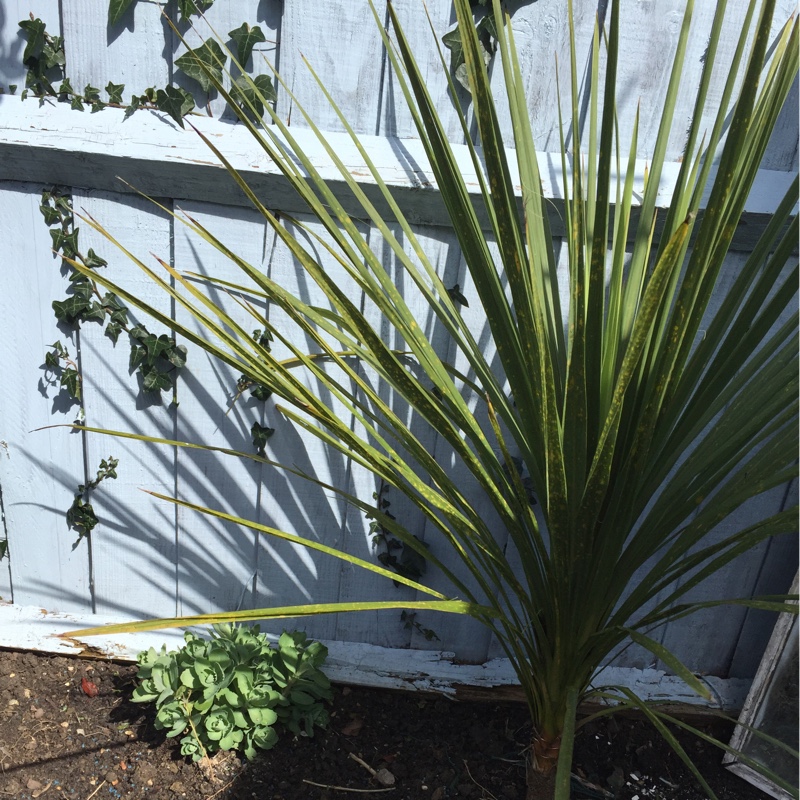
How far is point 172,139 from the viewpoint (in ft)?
4.69

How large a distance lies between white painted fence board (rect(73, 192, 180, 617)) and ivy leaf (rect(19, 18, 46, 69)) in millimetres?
266

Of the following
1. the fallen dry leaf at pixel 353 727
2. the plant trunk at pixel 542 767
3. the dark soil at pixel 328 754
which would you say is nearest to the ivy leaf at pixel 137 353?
the dark soil at pixel 328 754

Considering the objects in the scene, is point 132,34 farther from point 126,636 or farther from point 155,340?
point 126,636

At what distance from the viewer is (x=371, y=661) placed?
1.83 metres

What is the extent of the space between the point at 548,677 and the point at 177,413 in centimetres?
98

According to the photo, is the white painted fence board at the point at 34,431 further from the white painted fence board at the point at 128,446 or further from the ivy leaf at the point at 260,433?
the ivy leaf at the point at 260,433

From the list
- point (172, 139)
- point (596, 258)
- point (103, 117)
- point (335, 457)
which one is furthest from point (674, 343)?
point (103, 117)

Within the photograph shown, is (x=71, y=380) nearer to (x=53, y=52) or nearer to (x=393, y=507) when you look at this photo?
(x=53, y=52)

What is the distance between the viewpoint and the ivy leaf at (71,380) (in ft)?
5.32

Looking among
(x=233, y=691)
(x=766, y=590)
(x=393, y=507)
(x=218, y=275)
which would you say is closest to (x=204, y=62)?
(x=218, y=275)

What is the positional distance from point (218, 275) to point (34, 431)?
1.93 feet

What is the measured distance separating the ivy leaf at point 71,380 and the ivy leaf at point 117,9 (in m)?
0.73

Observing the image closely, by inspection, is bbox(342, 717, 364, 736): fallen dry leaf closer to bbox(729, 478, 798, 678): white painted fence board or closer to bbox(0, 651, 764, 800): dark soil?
bbox(0, 651, 764, 800): dark soil

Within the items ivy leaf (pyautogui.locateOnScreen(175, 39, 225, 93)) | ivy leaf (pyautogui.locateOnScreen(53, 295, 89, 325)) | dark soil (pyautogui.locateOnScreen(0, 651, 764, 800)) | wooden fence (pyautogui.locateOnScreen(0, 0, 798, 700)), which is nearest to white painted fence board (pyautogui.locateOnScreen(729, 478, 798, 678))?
wooden fence (pyautogui.locateOnScreen(0, 0, 798, 700))
